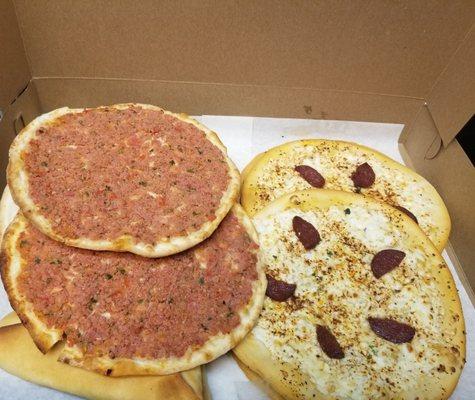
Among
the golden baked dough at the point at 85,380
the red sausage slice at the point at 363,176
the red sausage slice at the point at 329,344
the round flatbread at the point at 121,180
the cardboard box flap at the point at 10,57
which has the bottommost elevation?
the golden baked dough at the point at 85,380

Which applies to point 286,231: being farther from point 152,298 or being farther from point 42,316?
point 42,316

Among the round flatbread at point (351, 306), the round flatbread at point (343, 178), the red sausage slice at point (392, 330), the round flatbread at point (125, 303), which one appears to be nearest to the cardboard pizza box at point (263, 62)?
the round flatbread at point (343, 178)

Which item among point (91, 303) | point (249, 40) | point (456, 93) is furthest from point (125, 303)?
point (456, 93)

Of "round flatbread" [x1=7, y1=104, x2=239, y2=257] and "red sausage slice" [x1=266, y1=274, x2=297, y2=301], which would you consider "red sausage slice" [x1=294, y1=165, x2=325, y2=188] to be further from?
"red sausage slice" [x1=266, y1=274, x2=297, y2=301]

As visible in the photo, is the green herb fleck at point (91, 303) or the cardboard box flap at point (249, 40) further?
the cardboard box flap at point (249, 40)

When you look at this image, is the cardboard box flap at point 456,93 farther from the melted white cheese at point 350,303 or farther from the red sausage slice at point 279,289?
the red sausage slice at point 279,289

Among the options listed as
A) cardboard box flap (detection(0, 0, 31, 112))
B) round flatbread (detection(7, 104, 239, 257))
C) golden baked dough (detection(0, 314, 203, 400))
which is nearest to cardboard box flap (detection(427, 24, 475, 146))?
round flatbread (detection(7, 104, 239, 257))

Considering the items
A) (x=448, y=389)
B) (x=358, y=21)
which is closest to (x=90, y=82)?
(x=358, y=21)

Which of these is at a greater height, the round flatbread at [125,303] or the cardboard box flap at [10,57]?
the cardboard box flap at [10,57]

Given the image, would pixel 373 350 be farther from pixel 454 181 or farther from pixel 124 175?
pixel 124 175
